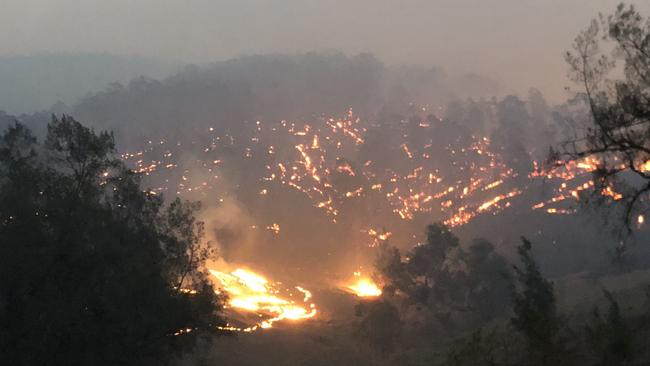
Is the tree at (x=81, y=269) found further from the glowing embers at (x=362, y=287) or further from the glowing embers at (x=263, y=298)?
the glowing embers at (x=362, y=287)

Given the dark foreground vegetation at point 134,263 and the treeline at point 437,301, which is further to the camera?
the treeline at point 437,301

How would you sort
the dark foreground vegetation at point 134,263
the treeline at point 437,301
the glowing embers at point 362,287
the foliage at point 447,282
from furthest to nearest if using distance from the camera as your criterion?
the glowing embers at point 362,287 < the foliage at point 447,282 < the treeline at point 437,301 < the dark foreground vegetation at point 134,263

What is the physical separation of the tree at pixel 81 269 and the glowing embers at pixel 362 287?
3694 inches

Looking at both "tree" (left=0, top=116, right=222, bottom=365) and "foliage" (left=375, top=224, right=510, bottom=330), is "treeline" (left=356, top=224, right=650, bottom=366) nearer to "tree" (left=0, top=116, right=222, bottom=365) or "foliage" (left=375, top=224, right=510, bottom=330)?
"foliage" (left=375, top=224, right=510, bottom=330)

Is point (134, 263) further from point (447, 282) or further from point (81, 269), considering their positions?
point (447, 282)

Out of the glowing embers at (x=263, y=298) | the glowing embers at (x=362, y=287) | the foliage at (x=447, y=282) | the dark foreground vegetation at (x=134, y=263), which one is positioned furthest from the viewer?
the glowing embers at (x=362, y=287)

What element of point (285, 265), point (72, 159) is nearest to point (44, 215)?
point (72, 159)

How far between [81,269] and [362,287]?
120m

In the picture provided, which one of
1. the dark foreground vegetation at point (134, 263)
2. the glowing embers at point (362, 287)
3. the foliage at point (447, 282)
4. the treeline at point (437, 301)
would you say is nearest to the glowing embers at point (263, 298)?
the glowing embers at point (362, 287)

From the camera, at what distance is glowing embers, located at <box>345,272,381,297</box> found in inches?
5192

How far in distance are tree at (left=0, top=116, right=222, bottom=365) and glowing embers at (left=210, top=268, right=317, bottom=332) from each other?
42.9 m

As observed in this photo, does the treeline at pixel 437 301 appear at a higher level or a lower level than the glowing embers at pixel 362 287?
lower

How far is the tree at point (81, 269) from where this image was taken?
23766 mm

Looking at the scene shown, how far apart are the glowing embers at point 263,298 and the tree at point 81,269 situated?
4286 centimetres
